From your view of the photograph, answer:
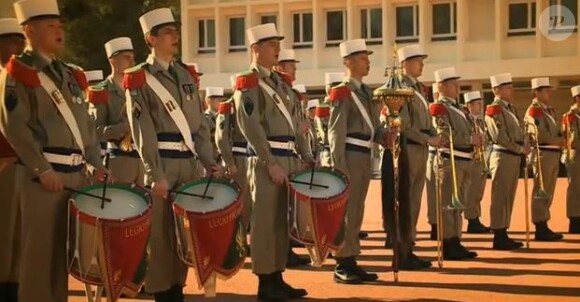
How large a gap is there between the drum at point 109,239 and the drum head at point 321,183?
7.24 ft

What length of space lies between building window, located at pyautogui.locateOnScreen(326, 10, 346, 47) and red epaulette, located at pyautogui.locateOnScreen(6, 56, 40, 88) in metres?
34.9

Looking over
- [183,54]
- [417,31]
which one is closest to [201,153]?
[417,31]

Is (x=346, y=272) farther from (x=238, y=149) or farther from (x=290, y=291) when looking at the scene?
(x=238, y=149)

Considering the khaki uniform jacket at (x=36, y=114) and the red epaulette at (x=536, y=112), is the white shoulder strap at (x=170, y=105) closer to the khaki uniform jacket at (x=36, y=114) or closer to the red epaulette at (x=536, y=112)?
the khaki uniform jacket at (x=36, y=114)

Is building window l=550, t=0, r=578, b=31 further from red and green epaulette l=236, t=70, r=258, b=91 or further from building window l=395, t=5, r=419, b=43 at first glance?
red and green epaulette l=236, t=70, r=258, b=91

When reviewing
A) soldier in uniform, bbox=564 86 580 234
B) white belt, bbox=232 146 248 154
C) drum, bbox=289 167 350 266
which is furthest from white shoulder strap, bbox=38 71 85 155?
soldier in uniform, bbox=564 86 580 234

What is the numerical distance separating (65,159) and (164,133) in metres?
1.13

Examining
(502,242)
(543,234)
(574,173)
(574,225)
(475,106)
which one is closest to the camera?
(502,242)

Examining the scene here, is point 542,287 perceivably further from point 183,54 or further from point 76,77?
point 183,54

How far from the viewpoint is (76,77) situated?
781cm

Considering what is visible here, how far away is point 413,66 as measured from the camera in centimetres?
1250

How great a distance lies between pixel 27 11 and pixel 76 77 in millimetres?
565

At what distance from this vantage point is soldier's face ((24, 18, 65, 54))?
7.56 m

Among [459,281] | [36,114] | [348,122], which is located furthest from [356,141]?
[36,114]
